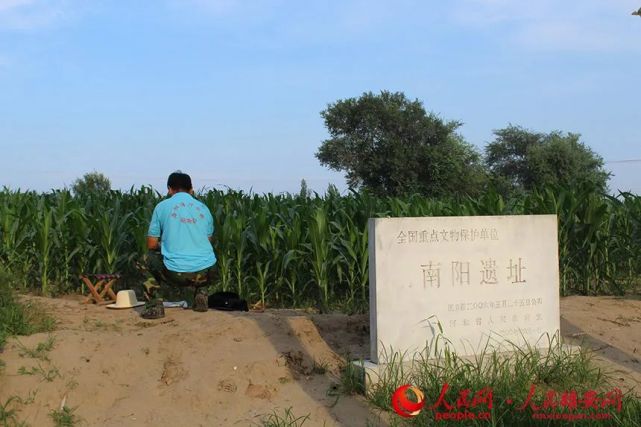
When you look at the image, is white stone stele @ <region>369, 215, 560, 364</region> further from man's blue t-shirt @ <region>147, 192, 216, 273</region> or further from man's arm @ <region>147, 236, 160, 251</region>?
man's arm @ <region>147, 236, 160, 251</region>

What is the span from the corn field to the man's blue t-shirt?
1.31 m

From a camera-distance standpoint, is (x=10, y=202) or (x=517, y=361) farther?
(x=10, y=202)

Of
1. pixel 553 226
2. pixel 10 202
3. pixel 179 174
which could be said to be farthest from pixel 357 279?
pixel 10 202

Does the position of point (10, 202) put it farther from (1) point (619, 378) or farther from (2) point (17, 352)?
(1) point (619, 378)

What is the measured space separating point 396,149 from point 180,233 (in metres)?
30.7

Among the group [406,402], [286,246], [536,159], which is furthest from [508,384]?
[536,159]

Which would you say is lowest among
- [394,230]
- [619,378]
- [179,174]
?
[619,378]

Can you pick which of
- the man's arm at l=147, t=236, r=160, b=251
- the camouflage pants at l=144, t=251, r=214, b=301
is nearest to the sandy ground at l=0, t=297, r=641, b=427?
the camouflage pants at l=144, t=251, r=214, b=301

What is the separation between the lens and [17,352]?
477cm

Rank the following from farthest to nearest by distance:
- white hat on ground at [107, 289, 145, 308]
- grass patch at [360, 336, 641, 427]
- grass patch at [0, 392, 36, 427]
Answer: white hat on ground at [107, 289, 145, 308] → grass patch at [0, 392, 36, 427] → grass patch at [360, 336, 641, 427]

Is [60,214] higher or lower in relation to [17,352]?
higher

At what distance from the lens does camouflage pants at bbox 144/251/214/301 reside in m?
6.13

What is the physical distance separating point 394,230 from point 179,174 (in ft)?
9.38

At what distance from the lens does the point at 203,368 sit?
457 centimetres
